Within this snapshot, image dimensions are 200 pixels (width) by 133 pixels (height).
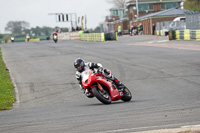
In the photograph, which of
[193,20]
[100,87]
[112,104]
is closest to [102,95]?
[100,87]

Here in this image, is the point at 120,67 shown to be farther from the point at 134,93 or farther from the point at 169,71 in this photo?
the point at 134,93

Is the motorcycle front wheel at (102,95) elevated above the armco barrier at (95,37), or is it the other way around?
the armco barrier at (95,37)

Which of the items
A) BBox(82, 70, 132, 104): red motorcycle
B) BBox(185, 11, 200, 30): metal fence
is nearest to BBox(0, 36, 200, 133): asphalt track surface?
BBox(82, 70, 132, 104): red motorcycle

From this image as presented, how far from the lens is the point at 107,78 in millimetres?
9797

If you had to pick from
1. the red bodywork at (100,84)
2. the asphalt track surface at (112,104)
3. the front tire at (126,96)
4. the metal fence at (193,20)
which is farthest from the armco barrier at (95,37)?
the red bodywork at (100,84)

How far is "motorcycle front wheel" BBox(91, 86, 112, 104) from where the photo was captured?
30.9ft

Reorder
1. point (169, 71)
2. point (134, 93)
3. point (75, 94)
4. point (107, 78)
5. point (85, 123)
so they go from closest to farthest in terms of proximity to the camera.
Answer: point (85, 123) → point (107, 78) → point (134, 93) → point (75, 94) → point (169, 71)

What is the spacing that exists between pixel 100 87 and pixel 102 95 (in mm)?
218

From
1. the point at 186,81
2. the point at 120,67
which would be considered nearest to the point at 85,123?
the point at 186,81

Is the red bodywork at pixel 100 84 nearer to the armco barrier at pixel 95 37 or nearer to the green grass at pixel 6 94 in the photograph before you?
the green grass at pixel 6 94

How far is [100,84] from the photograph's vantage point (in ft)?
31.7

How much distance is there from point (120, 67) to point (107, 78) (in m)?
9.67

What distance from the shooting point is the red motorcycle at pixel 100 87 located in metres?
9.45

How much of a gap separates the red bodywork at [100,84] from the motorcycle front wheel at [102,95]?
0.35 ft
